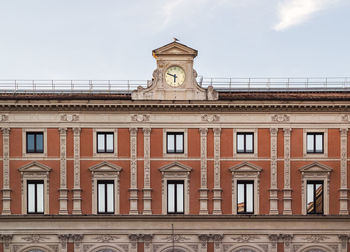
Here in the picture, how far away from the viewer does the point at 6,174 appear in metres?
39.0

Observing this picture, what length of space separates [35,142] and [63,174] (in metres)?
3.27

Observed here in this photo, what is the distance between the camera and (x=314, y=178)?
3950 centimetres

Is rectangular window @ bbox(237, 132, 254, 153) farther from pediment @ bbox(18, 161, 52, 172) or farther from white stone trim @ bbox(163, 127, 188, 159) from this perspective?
pediment @ bbox(18, 161, 52, 172)

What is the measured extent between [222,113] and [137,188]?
28.3 ft

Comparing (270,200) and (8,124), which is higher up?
(8,124)

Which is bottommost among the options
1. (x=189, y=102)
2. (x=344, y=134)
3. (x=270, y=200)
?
(x=270, y=200)

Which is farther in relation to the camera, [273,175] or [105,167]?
[273,175]

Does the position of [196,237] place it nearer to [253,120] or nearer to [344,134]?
[253,120]

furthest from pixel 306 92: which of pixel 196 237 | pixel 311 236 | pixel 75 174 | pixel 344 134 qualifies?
pixel 75 174

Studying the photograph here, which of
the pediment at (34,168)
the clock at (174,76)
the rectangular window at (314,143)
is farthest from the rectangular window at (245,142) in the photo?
the pediment at (34,168)

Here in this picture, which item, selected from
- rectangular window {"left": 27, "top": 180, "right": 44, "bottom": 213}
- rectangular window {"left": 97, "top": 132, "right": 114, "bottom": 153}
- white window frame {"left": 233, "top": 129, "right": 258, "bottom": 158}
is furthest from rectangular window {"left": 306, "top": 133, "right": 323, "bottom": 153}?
rectangular window {"left": 27, "top": 180, "right": 44, "bottom": 213}

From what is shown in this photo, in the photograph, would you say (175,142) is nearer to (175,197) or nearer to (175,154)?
(175,154)

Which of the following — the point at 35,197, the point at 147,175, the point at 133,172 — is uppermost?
the point at 133,172

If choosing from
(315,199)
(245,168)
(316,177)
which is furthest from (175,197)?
(316,177)
